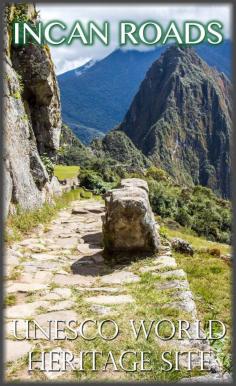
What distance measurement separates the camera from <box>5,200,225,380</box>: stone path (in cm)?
577

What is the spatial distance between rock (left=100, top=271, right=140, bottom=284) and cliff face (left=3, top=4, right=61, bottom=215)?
3349 mm

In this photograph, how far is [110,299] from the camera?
260 inches

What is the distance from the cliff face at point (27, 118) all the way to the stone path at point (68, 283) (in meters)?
1.50

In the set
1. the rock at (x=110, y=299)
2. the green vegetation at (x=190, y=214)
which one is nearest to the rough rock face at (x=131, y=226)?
the rock at (x=110, y=299)

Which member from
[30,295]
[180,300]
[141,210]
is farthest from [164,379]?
[141,210]

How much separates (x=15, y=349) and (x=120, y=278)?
9.61ft

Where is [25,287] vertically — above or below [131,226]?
below

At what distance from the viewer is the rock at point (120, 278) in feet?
24.7

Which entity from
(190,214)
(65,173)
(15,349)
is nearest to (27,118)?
(15,349)

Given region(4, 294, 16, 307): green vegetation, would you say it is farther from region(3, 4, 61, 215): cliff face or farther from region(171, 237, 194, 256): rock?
region(171, 237, 194, 256): rock

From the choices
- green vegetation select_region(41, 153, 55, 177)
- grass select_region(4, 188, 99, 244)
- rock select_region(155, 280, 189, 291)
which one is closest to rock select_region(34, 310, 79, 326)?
rock select_region(155, 280, 189, 291)

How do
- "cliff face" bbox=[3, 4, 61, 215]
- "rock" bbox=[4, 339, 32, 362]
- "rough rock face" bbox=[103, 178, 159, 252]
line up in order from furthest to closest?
"cliff face" bbox=[3, 4, 61, 215] → "rough rock face" bbox=[103, 178, 159, 252] → "rock" bbox=[4, 339, 32, 362]

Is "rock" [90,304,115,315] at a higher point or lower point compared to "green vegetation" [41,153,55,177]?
lower

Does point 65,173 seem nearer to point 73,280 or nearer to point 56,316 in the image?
point 73,280
